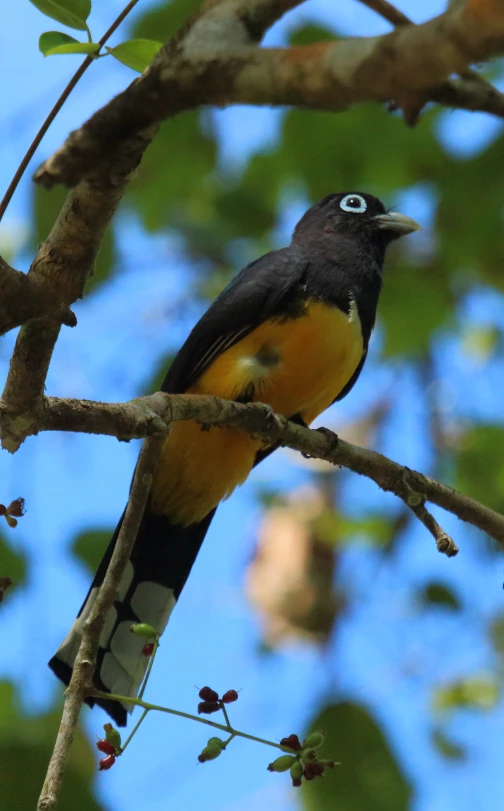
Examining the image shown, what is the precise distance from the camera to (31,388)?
97.3 inches

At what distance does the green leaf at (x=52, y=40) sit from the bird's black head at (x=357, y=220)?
3161 millimetres

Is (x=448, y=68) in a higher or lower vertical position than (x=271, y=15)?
lower

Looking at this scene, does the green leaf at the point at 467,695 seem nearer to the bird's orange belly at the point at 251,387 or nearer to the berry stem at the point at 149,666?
the bird's orange belly at the point at 251,387

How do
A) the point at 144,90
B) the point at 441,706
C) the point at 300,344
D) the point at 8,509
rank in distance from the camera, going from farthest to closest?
the point at 441,706 → the point at 300,344 → the point at 8,509 → the point at 144,90

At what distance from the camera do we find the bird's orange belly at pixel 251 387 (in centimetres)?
424

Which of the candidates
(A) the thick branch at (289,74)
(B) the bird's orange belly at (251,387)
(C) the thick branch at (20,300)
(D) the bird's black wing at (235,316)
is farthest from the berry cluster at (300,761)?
(D) the bird's black wing at (235,316)

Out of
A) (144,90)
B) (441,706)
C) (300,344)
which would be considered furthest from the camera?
(441,706)

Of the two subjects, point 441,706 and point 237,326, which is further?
point 441,706

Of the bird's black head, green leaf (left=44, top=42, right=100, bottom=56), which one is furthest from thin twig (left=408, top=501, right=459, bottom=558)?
the bird's black head

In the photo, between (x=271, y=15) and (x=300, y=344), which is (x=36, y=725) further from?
(x=271, y=15)

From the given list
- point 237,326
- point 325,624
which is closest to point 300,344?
point 237,326

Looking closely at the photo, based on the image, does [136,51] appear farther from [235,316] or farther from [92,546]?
[92,546]

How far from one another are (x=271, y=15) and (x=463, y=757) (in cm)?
517

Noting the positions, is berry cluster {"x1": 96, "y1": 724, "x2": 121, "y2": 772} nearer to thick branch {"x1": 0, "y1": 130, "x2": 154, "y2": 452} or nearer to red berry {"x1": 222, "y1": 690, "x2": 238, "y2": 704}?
red berry {"x1": 222, "y1": 690, "x2": 238, "y2": 704}
